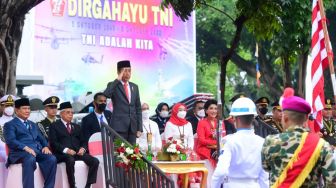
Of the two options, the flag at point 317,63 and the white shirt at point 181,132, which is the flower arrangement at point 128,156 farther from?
the flag at point 317,63

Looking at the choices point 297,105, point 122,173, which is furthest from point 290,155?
point 122,173

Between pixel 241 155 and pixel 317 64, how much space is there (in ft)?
10.0

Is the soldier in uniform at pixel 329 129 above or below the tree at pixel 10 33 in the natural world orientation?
below

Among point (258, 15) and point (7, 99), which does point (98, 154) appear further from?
point (258, 15)

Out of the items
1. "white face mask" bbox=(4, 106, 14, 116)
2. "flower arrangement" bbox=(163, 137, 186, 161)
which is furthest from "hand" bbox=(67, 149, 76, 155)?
"flower arrangement" bbox=(163, 137, 186, 161)

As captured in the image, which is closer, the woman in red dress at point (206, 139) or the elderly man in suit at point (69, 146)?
the elderly man in suit at point (69, 146)

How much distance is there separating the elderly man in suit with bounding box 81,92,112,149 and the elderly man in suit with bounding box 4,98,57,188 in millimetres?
933

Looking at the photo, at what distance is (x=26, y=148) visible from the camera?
13117mm

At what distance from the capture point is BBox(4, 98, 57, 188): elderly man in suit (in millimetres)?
13070

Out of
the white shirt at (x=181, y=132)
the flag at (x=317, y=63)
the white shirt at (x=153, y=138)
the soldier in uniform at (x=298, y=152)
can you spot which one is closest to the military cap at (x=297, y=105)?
the soldier in uniform at (x=298, y=152)

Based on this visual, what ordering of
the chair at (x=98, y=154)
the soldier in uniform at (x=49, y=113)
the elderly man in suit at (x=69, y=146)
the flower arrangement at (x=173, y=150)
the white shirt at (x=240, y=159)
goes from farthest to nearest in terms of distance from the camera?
the flower arrangement at (x=173, y=150), the soldier in uniform at (x=49, y=113), the chair at (x=98, y=154), the elderly man in suit at (x=69, y=146), the white shirt at (x=240, y=159)

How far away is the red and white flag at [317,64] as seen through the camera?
10.9 metres

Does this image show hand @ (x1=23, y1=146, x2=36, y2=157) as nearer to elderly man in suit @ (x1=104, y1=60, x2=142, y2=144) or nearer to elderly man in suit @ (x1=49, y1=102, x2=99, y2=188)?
elderly man in suit @ (x1=49, y1=102, x2=99, y2=188)

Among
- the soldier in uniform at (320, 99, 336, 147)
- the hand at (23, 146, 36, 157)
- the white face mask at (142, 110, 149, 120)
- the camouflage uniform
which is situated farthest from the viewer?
the white face mask at (142, 110, 149, 120)
